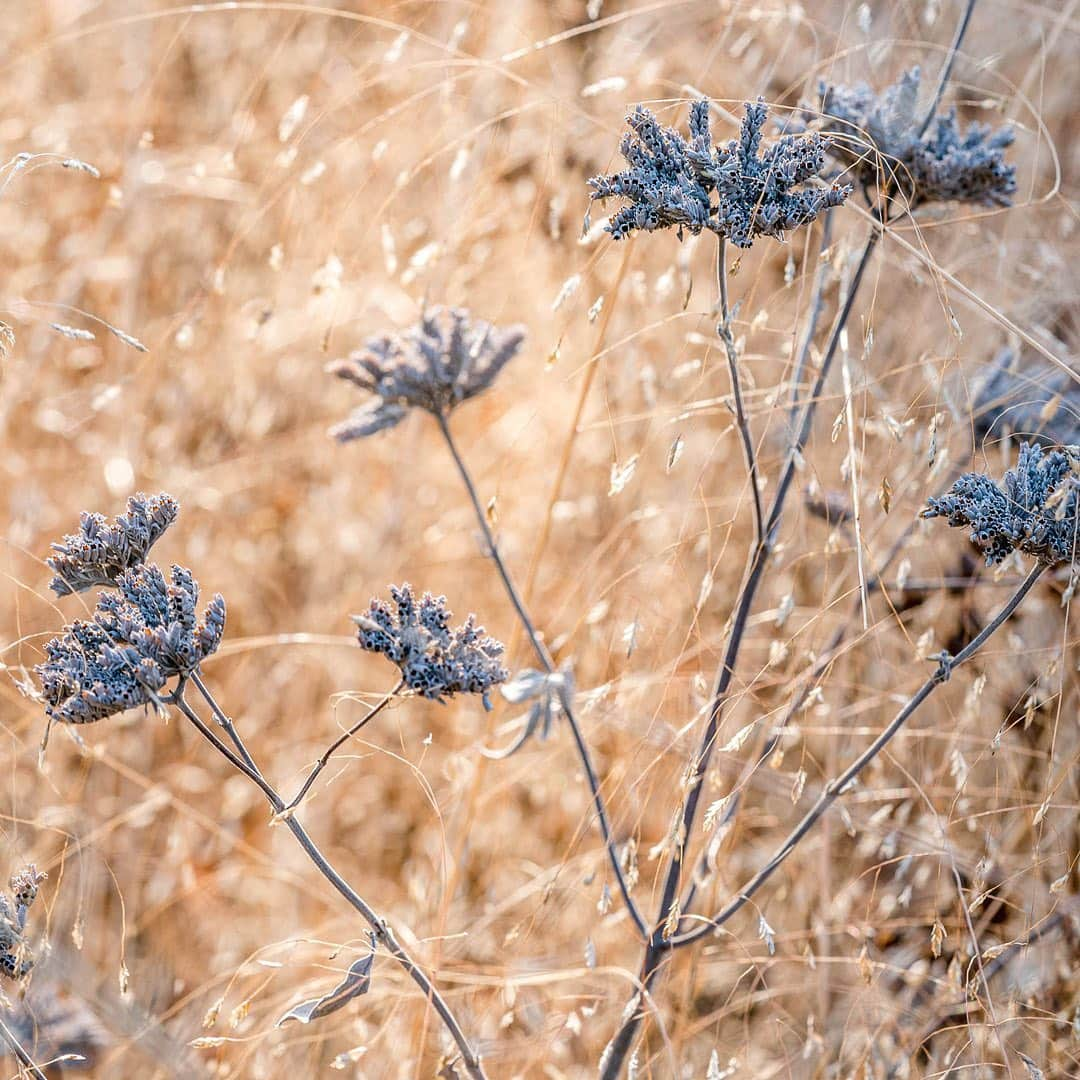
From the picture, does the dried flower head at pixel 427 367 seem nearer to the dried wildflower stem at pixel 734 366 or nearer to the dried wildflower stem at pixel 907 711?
the dried wildflower stem at pixel 734 366

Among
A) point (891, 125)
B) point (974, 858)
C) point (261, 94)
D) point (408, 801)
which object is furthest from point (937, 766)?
point (261, 94)

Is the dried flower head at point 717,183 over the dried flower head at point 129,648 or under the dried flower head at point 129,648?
over

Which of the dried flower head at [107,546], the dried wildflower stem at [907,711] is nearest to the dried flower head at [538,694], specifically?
the dried wildflower stem at [907,711]

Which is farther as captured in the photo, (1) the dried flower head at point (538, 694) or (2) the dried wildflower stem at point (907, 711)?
(2) the dried wildflower stem at point (907, 711)

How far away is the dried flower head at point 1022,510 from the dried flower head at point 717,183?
1.48 feet

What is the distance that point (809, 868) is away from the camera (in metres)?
2.53

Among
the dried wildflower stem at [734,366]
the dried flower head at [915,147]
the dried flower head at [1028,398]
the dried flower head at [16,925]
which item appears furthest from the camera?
the dried flower head at [1028,398]

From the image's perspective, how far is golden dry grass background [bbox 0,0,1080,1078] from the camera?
219 cm

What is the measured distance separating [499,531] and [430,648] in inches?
67.3

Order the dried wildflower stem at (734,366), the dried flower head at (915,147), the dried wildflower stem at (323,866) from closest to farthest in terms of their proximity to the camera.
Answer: the dried wildflower stem at (323,866)
the dried wildflower stem at (734,366)
the dried flower head at (915,147)

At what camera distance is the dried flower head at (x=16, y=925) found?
1.42 meters

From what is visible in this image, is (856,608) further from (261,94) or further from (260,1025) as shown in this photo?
(261,94)

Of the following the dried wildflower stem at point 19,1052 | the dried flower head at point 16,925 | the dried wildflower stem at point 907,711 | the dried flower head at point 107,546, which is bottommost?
the dried wildflower stem at point 19,1052

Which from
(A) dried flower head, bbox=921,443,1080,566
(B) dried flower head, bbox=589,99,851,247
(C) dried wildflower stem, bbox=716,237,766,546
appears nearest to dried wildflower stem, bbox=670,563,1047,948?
(A) dried flower head, bbox=921,443,1080,566
